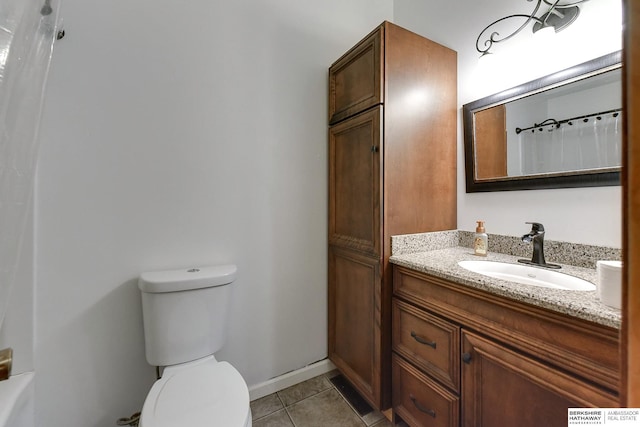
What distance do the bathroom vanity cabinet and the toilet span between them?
29.8 inches

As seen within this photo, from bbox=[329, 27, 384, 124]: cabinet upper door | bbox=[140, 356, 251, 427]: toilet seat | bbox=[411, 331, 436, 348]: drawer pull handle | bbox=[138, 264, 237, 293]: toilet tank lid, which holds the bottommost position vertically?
bbox=[140, 356, 251, 427]: toilet seat

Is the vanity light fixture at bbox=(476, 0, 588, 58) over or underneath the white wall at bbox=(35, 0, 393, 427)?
over

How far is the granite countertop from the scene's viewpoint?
26.0 inches

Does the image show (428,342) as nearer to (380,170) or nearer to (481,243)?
(481,243)

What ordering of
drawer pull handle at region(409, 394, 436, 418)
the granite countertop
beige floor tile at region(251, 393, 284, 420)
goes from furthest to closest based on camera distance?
beige floor tile at region(251, 393, 284, 420), drawer pull handle at region(409, 394, 436, 418), the granite countertop

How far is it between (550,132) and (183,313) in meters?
1.87

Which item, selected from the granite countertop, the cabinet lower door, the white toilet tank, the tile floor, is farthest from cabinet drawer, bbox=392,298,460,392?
the white toilet tank

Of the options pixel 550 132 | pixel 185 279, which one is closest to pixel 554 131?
pixel 550 132

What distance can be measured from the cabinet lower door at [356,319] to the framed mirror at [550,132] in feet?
2.65

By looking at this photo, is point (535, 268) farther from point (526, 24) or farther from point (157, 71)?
point (157, 71)

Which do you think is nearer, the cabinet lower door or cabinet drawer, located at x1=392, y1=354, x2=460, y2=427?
cabinet drawer, located at x1=392, y1=354, x2=460, y2=427

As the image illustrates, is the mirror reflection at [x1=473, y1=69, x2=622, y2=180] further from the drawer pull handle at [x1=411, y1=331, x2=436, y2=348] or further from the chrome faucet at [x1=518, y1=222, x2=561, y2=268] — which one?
the drawer pull handle at [x1=411, y1=331, x2=436, y2=348]

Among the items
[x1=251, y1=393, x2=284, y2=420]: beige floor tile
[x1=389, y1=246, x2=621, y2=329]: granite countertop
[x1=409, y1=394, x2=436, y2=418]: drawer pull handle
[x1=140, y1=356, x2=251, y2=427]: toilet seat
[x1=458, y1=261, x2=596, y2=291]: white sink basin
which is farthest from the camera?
[x1=251, y1=393, x2=284, y2=420]: beige floor tile

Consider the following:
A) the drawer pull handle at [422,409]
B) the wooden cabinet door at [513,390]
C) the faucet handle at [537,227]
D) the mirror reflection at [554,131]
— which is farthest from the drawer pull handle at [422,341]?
the mirror reflection at [554,131]
